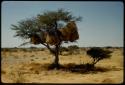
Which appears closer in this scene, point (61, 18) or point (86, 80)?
point (86, 80)

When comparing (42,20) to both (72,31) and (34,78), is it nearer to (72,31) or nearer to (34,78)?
(72,31)

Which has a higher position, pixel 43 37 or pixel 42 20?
pixel 42 20

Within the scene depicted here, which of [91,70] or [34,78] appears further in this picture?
[91,70]

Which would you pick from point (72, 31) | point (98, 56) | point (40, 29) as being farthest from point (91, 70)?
point (40, 29)

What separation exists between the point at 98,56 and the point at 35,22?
448 centimetres

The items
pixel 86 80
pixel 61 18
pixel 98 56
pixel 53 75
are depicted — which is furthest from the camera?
pixel 98 56

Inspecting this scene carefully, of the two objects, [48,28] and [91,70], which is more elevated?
[48,28]

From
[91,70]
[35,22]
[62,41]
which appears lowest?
[91,70]

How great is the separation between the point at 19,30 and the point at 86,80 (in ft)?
19.5

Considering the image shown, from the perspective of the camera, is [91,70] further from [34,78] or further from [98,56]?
[34,78]

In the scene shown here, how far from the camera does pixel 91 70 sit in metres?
17.6

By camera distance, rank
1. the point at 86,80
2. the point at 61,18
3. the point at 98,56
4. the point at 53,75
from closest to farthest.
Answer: the point at 86,80
the point at 53,75
the point at 61,18
the point at 98,56

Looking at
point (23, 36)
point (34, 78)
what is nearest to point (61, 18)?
point (23, 36)

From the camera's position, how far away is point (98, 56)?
1864cm
